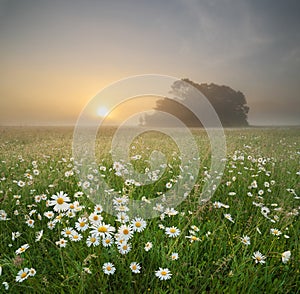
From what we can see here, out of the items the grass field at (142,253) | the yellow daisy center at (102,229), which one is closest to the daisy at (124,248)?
the grass field at (142,253)

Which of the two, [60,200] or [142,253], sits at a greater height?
[60,200]

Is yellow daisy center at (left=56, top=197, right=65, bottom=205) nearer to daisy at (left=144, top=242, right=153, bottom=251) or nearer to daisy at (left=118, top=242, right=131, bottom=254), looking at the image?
daisy at (left=118, top=242, right=131, bottom=254)

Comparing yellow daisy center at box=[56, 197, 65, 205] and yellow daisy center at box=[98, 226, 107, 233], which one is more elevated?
yellow daisy center at box=[56, 197, 65, 205]

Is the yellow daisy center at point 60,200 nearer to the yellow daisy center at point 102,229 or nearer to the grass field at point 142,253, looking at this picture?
the grass field at point 142,253

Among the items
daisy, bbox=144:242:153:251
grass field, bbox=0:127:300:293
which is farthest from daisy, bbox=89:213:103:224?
daisy, bbox=144:242:153:251

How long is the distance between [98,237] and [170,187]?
188 centimetres

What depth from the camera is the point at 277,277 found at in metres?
2.26

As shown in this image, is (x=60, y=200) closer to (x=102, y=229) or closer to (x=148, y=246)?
(x=102, y=229)

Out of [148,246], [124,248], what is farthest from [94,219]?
[148,246]

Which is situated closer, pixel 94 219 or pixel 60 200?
pixel 94 219

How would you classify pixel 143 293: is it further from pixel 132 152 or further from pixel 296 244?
pixel 132 152

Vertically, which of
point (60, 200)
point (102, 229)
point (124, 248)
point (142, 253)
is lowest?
point (142, 253)

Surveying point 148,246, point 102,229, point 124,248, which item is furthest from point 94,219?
point 148,246

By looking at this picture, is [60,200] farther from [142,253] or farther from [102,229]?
[142,253]
